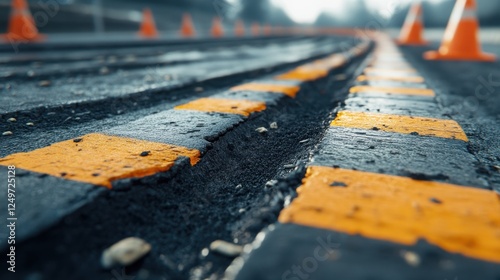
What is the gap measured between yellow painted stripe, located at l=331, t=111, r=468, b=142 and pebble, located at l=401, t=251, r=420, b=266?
104cm

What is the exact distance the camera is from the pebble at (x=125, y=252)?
93 cm

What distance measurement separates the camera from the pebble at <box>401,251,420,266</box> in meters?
0.82

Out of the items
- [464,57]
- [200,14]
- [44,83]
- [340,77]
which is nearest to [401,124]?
[340,77]

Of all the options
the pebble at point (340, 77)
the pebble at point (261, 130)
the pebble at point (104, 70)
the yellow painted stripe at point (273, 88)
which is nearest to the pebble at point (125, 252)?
the pebble at point (261, 130)

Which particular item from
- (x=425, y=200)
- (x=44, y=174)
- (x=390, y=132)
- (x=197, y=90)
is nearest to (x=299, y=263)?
(x=425, y=200)

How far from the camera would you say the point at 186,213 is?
1.21m

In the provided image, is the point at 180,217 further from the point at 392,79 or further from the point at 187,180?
the point at 392,79

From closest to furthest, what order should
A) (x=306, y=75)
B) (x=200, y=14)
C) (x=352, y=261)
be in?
(x=352, y=261)
(x=306, y=75)
(x=200, y=14)

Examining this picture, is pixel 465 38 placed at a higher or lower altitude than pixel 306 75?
higher

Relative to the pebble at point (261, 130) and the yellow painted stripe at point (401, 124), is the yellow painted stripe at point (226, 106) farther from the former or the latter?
the yellow painted stripe at point (401, 124)

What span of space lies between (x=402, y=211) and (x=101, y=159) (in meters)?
1.11

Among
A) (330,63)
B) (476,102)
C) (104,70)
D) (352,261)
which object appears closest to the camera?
(352,261)

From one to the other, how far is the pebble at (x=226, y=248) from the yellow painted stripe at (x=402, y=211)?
15 cm

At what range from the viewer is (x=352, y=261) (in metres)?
0.83
